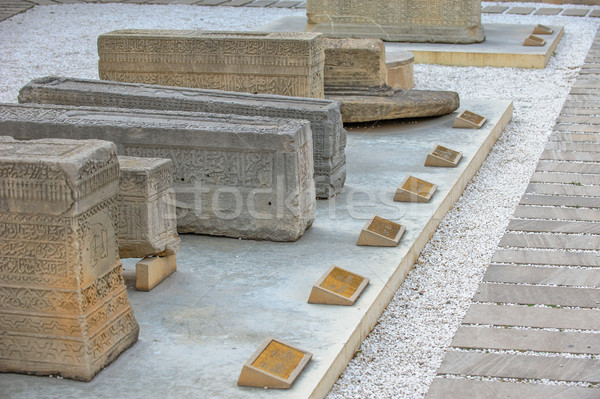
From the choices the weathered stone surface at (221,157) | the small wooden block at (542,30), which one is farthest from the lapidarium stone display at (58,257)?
the small wooden block at (542,30)

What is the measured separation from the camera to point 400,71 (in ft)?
33.9

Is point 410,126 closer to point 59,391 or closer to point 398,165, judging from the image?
point 398,165

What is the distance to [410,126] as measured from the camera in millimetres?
8922

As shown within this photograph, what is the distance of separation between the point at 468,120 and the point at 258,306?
15.1 feet

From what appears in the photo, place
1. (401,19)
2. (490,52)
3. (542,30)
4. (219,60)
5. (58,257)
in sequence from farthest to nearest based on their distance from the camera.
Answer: (542,30) < (401,19) < (490,52) < (219,60) < (58,257)

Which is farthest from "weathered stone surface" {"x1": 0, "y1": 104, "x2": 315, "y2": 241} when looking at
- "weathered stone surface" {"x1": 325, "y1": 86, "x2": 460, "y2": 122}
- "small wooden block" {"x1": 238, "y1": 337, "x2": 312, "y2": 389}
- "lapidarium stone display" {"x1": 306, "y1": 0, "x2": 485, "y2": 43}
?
"lapidarium stone display" {"x1": 306, "y1": 0, "x2": 485, "y2": 43}

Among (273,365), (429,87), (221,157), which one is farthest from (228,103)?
(429,87)

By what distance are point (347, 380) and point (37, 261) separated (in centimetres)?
161

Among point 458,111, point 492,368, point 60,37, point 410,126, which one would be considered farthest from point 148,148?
point 60,37

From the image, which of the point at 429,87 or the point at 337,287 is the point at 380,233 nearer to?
the point at 337,287

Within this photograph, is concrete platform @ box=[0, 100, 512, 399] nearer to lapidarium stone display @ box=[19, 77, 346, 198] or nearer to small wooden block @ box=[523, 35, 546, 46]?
lapidarium stone display @ box=[19, 77, 346, 198]

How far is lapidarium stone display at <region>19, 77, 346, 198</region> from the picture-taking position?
653 cm

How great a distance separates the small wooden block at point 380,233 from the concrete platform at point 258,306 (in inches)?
2.2

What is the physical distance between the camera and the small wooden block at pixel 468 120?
8.71 metres
